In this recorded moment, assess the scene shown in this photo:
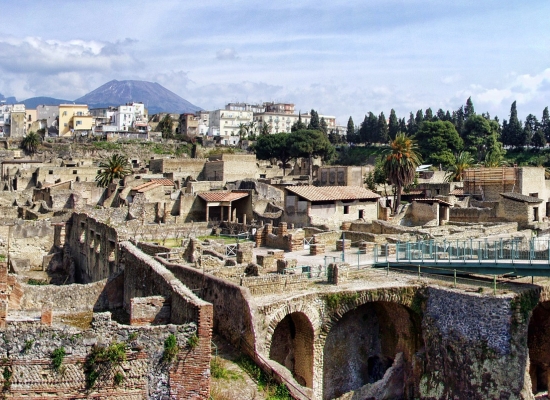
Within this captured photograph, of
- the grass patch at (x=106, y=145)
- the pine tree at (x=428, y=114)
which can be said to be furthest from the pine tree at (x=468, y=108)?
the grass patch at (x=106, y=145)

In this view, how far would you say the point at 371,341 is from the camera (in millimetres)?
23172

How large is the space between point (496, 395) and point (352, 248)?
12545 millimetres

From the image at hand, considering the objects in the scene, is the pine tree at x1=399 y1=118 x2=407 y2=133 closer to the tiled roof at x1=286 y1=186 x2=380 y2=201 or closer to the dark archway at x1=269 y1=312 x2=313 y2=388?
the tiled roof at x1=286 y1=186 x2=380 y2=201

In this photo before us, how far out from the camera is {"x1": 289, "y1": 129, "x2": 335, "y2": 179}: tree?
91125 mm

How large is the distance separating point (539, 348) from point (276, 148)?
7219 centimetres

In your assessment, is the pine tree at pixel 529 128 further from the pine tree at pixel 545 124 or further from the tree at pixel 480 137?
the tree at pixel 480 137

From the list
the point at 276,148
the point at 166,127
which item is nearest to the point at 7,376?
the point at 276,148

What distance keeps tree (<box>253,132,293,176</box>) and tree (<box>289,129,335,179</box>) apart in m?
1.01

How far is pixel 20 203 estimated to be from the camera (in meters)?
51.5

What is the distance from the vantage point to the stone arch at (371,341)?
21.4 metres

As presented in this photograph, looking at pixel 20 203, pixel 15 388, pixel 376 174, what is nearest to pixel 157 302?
pixel 15 388

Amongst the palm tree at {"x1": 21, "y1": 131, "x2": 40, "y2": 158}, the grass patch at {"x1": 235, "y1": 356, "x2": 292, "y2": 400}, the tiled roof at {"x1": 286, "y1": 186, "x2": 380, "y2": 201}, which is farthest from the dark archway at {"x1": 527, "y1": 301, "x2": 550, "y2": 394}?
the palm tree at {"x1": 21, "y1": 131, "x2": 40, "y2": 158}

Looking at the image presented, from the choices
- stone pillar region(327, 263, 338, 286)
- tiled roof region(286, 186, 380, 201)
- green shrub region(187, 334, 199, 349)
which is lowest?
green shrub region(187, 334, 199, 349)

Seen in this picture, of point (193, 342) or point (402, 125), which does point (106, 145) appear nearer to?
point (402, 125)
